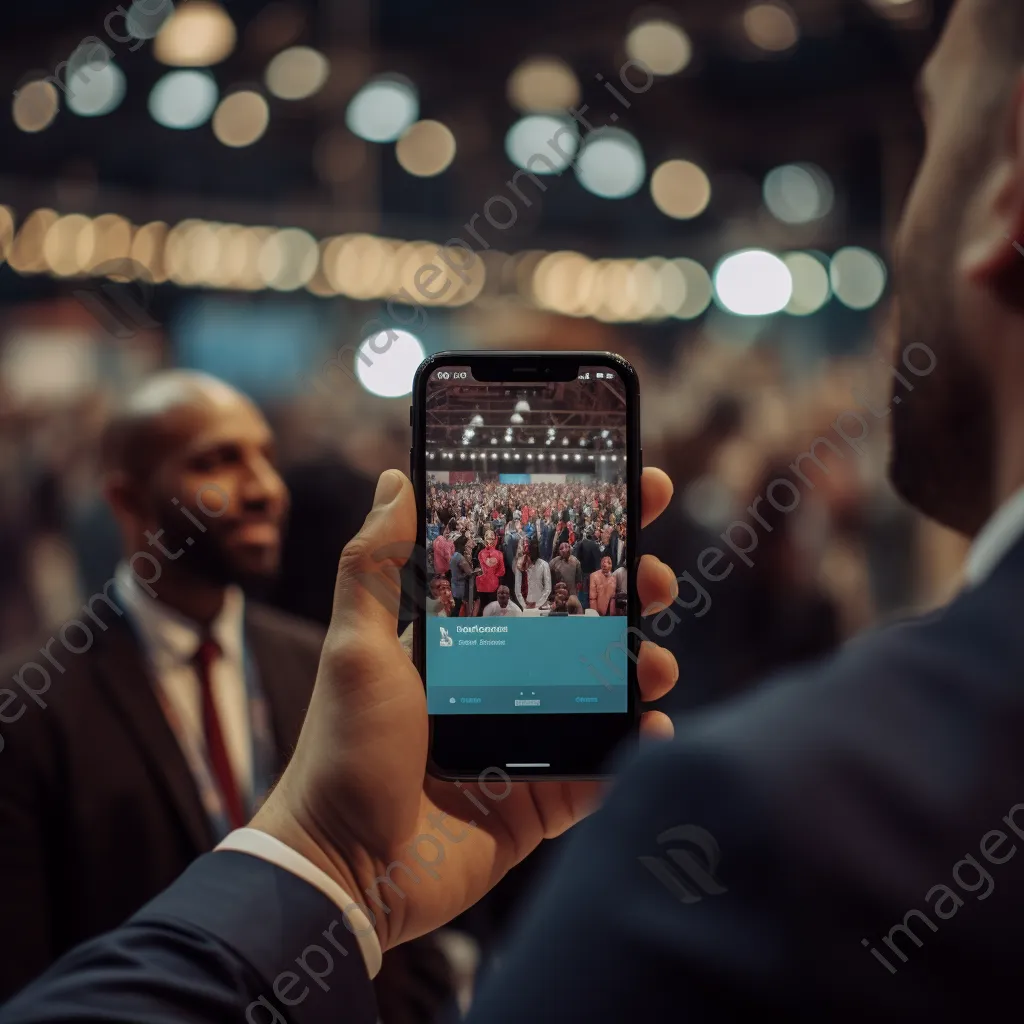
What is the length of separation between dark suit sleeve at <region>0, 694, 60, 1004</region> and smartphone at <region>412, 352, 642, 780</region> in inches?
39.9

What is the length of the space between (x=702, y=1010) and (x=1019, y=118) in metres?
0.51

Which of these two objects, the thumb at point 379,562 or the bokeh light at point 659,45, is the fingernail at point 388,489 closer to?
the thumb at point 379,562

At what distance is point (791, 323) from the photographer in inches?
302

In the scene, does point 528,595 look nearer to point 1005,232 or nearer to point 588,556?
point 588,556

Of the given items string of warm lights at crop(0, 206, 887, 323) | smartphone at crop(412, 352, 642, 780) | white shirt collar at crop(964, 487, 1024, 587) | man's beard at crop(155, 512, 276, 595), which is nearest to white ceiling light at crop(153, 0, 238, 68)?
string of warm lights at crop(0, 206, 887, 323)

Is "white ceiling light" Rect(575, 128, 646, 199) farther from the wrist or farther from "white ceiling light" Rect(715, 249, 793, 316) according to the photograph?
the wrist

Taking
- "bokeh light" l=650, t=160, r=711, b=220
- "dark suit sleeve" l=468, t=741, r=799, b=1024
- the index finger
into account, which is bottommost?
"bokeh light" l=650, t=160, r=711, b=220

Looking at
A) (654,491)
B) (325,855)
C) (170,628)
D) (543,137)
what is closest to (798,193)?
(543,137)

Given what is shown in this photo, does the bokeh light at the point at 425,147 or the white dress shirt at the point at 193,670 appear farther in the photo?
the bokeh light at the point at 425,147

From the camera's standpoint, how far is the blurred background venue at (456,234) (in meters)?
3.69

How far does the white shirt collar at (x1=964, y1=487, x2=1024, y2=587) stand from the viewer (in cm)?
52

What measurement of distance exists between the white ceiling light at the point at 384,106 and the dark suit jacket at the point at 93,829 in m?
3.63

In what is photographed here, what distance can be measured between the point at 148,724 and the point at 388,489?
3.30 feet

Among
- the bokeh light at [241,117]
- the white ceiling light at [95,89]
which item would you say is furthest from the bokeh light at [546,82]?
the white ceiling light at [95,89]
